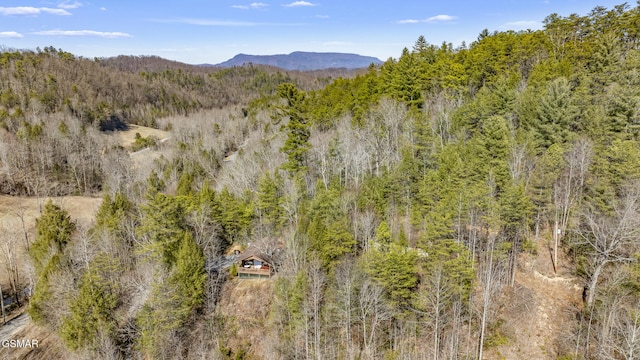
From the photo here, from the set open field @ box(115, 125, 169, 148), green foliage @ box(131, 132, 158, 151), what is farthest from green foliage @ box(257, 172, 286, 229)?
open field @ box(115, 125, 169, 148)

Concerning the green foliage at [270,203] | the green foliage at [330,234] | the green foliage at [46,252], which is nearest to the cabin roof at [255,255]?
the green foliage at [270,203]

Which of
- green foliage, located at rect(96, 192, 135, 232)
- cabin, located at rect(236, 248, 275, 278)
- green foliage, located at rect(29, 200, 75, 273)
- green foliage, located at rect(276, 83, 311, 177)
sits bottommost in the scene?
cabin, located at rect(236, 248, 275, 278)

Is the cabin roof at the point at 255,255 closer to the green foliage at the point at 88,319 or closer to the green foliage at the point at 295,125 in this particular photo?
the green foliage at the point at 295,125

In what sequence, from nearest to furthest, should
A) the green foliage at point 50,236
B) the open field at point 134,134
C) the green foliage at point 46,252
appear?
the green foliage at point 46,252, the green foliage at point 50,236, the open field at point 134,134

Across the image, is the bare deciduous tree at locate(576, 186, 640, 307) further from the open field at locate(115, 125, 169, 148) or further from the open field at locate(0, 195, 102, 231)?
the open field at locate(115, 125, 169, 148)

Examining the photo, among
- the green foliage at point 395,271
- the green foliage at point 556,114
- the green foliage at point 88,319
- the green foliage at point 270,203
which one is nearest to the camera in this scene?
the green foliage at point 395,271

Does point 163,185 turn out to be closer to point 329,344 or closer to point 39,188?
point 39,188

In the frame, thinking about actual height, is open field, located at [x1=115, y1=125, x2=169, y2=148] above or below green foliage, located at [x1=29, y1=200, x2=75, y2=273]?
above

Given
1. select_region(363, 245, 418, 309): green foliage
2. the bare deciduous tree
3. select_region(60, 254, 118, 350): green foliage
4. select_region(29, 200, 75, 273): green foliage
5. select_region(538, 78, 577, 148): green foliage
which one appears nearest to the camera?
the bare deciduous tree

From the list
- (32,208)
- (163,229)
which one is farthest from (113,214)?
(32,208)
